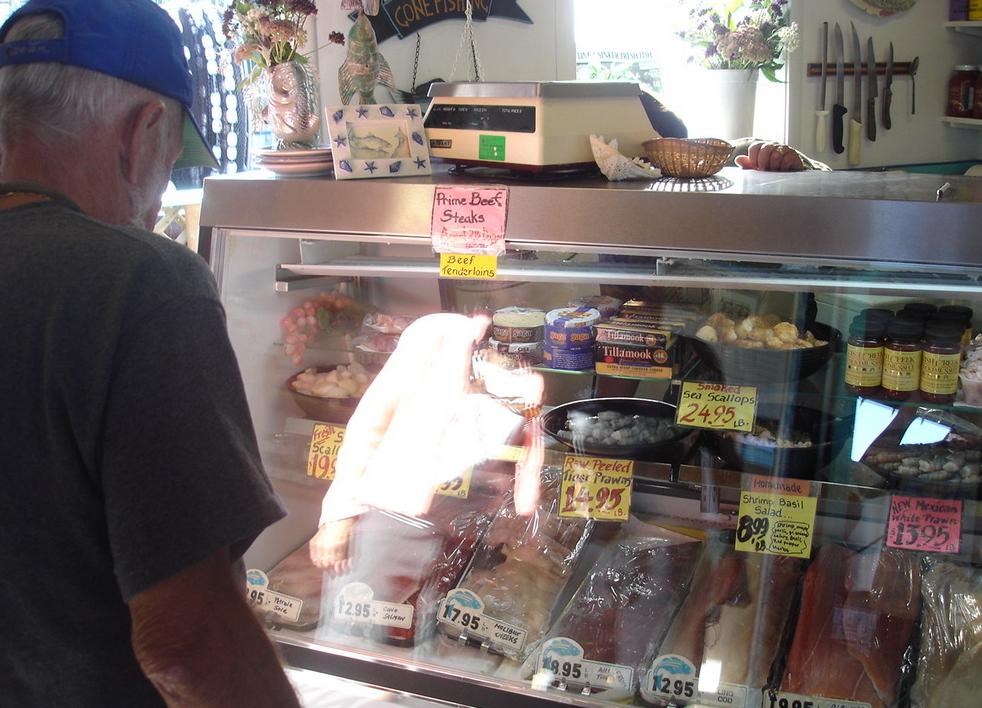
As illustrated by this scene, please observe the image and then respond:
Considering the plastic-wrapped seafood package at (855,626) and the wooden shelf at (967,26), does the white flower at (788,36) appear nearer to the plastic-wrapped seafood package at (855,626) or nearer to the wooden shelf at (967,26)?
the wooden shelf at (967,26)

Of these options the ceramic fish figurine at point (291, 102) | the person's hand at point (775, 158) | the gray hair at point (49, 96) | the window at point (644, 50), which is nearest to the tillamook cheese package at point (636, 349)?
the person's hand at point (775, 158)

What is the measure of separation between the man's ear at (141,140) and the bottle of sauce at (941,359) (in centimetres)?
125

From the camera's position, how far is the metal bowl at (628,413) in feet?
5.74

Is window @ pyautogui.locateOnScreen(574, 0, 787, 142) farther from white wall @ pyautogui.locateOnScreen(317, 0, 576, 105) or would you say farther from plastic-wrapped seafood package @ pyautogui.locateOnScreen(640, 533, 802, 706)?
plastic-wrapped seafood package @ pyautogui.locateOnScreen(640, 533, 802, 706)

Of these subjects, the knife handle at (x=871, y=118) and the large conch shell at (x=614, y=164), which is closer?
the large conch shell at (x=614, y=164)

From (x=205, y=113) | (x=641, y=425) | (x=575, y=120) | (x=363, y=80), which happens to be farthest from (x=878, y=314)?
(x=205, y=113)

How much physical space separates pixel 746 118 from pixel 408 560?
102 inches

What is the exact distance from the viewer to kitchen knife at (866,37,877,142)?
4340mm

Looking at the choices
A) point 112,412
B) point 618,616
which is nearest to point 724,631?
point 618,616

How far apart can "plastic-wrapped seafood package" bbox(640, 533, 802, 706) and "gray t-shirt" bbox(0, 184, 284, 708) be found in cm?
105

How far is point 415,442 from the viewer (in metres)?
2.06

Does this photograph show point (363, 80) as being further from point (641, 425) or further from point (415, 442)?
point (641, 425)

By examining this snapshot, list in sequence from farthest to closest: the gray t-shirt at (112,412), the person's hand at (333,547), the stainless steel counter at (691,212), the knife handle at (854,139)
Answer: the knife handle at (854,139)
the person's hand at (333,547)
the stainless steel counter at (691,212)
the gray t-shirt at (112,412)

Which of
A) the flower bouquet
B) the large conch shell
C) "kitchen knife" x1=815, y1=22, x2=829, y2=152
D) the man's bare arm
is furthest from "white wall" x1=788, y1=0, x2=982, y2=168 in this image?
the man's bare arm
